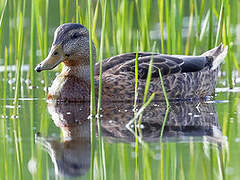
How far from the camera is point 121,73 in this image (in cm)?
858

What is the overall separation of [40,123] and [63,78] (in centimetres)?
185

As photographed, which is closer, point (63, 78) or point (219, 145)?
point (219, 145)

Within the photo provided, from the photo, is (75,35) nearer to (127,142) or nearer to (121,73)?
(121,73)

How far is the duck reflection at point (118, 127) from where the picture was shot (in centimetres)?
546

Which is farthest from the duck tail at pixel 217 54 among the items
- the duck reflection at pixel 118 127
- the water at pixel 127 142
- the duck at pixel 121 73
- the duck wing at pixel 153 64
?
the water at pixel 127 142

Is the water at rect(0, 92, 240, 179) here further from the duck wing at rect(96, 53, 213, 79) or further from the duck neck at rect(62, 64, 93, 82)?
the duck neck at rect(62, 64, 93, 82)

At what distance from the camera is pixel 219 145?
5.63 metres

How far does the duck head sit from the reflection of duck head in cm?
109

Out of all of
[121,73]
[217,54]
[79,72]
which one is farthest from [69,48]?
[217,54]

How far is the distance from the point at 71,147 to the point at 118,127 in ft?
3.02

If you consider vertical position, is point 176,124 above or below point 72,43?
below

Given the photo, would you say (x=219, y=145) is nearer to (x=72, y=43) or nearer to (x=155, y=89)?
(x=155, y=89)

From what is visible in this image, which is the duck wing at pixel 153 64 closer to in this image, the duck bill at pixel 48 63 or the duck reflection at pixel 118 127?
the duck reflection at pixel 118 127

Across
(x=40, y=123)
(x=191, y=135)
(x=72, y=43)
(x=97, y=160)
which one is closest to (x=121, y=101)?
(x=72, y=43)
